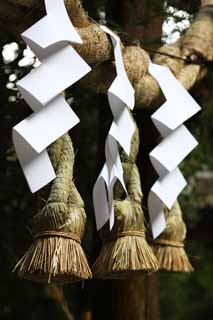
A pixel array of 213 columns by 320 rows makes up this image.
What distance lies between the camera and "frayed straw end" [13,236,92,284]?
3.37 ft

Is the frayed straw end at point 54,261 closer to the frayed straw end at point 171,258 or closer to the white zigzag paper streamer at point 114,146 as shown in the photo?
the white zigzag paper streamer at point 114,146

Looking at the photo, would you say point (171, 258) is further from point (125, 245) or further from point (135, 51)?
point (135, 51)

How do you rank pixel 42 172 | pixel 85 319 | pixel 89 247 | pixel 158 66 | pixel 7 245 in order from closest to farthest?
pixel 42 172 → pixel 158 66 → pixel 85 319 → pixel 7 245 → pixel 89 247

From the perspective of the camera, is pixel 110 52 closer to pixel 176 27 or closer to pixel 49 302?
pixel 176 27

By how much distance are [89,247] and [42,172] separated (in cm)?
77

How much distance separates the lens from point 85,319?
59.4 inches

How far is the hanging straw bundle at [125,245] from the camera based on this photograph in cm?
115

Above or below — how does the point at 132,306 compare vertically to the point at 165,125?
below

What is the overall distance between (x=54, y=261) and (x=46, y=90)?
22cm

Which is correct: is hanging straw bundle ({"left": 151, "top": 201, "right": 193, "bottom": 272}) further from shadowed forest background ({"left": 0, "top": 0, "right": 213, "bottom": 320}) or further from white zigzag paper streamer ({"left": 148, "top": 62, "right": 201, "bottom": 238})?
shadowed forest background ({"left": 0, "top": 0, "right": 213, "bottom": 320})

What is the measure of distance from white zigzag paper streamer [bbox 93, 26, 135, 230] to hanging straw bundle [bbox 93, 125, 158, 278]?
0.11 ft

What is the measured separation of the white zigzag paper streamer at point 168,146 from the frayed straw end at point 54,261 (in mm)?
268

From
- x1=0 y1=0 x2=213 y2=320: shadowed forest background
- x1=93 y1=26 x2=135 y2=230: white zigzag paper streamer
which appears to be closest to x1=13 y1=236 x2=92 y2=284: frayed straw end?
x1=93 y1=26 x2=135 y2=230: white zigzag paper streamer

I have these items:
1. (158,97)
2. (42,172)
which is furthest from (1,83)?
(42,172)
